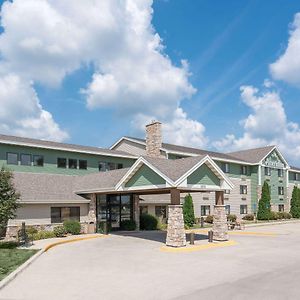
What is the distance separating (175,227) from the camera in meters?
21.8

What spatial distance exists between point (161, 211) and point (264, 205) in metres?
19.1

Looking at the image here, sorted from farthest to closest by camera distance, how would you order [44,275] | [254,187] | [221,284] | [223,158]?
[254,187] < [223,158] < [44,275] < [221,284]

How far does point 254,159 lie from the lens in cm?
5425

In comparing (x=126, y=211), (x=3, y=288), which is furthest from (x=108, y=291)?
(x=126, y=211)

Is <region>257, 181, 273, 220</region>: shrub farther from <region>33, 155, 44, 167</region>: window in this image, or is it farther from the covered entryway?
<region>33, 155, 44, 167</region>: window

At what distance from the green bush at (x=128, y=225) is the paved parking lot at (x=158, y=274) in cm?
943

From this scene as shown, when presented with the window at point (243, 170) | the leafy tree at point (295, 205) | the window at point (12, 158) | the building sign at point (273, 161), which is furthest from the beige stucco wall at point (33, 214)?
the leafy tree at point (295, 205)

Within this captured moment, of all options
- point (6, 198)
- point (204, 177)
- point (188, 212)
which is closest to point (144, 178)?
point (204, 177)

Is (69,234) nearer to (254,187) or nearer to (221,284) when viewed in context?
(221,284)

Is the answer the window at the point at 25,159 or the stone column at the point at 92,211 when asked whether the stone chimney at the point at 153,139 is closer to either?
the stone column at the point at 92,211

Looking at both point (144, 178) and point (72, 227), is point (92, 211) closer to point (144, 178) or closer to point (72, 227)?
point (72, 227)

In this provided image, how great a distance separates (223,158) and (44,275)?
37.3m

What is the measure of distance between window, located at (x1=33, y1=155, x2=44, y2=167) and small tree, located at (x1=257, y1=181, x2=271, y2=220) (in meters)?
29.8

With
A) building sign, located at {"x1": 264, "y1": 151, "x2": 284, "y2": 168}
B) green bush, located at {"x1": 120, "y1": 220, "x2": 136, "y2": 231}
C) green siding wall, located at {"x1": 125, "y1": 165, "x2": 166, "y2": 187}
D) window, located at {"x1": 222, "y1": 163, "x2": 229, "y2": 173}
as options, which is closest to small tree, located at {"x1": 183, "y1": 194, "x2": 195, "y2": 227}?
green bush, located at {"x1": 120, "y1": 220, "x2": 136, "y2": 231}
